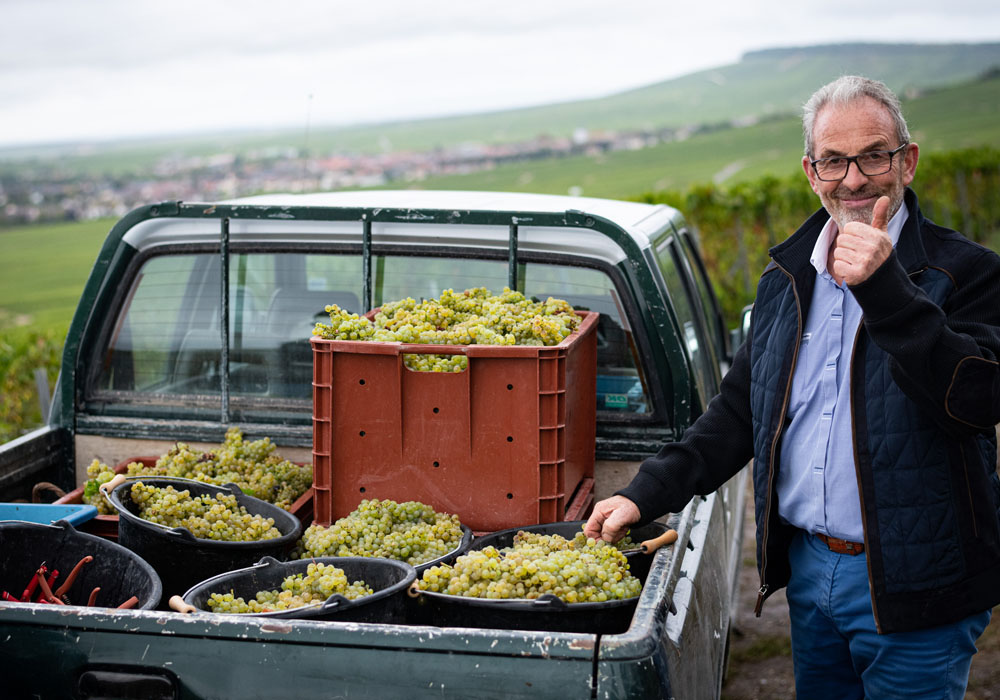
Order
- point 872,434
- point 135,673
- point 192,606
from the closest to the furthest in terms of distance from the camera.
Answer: point 135,673
point 192,606
point 872,434

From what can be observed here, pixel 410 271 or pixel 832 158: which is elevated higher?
pixel 832 158

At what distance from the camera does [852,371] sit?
250 centimetres

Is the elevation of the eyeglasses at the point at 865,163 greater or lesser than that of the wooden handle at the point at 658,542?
greater

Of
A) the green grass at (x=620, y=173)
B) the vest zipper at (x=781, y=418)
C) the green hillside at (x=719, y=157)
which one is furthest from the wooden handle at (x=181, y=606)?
the green hillside at (x=719, y=157)

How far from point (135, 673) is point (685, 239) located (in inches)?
150

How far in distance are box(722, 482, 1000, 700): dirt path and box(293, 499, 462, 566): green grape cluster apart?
9.03 ft

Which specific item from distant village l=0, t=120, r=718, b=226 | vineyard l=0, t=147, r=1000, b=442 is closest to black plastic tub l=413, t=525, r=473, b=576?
vineyard l=0, t=147, r=1000, b=442

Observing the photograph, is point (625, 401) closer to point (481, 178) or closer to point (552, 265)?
point (552, 265)

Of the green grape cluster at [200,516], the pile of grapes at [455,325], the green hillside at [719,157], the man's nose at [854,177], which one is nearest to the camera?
the man's nose at [854,177]

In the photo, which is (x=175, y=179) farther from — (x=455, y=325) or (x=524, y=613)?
(x=524, y=613)

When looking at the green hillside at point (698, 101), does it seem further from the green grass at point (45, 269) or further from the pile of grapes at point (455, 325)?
the pile of grapes at point (455, 325)

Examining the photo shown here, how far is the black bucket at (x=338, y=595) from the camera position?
88.7 inches

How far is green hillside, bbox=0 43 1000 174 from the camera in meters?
54.4

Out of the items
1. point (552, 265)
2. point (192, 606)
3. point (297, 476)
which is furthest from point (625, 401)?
point (192, 606)
